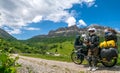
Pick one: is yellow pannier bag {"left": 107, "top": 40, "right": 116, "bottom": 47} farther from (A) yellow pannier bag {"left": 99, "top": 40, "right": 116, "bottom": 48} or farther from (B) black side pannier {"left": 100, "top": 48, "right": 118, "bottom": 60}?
(B) black side pannier {"left": 100, "top": 48, "right": 118, "bottom": 60}

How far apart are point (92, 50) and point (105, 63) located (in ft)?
3.70

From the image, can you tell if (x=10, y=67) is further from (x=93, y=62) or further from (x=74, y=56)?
(x=74, y=56)

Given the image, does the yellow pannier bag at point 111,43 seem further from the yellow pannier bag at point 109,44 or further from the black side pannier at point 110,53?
the black side pannier at point 110,53

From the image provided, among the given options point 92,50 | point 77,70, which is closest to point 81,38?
point 92,50

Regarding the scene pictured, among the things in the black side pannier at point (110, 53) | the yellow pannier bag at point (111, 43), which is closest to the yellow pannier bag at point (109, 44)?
the yellow pannier bag at point (111, 43)

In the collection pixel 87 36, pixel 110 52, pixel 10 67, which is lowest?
pixel 10 67

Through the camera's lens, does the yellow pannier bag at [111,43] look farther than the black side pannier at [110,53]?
Yes

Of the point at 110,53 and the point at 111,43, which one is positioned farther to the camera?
the point at 111,43

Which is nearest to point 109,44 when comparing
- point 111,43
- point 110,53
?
point 111,43

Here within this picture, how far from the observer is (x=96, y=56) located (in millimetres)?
18047

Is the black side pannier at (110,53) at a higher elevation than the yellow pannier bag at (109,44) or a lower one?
lower

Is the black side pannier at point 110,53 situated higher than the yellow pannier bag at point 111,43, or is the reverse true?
the yellow pannier bag at point 111,43

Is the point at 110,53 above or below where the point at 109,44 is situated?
below

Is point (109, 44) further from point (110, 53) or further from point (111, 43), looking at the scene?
point (110, 53)
